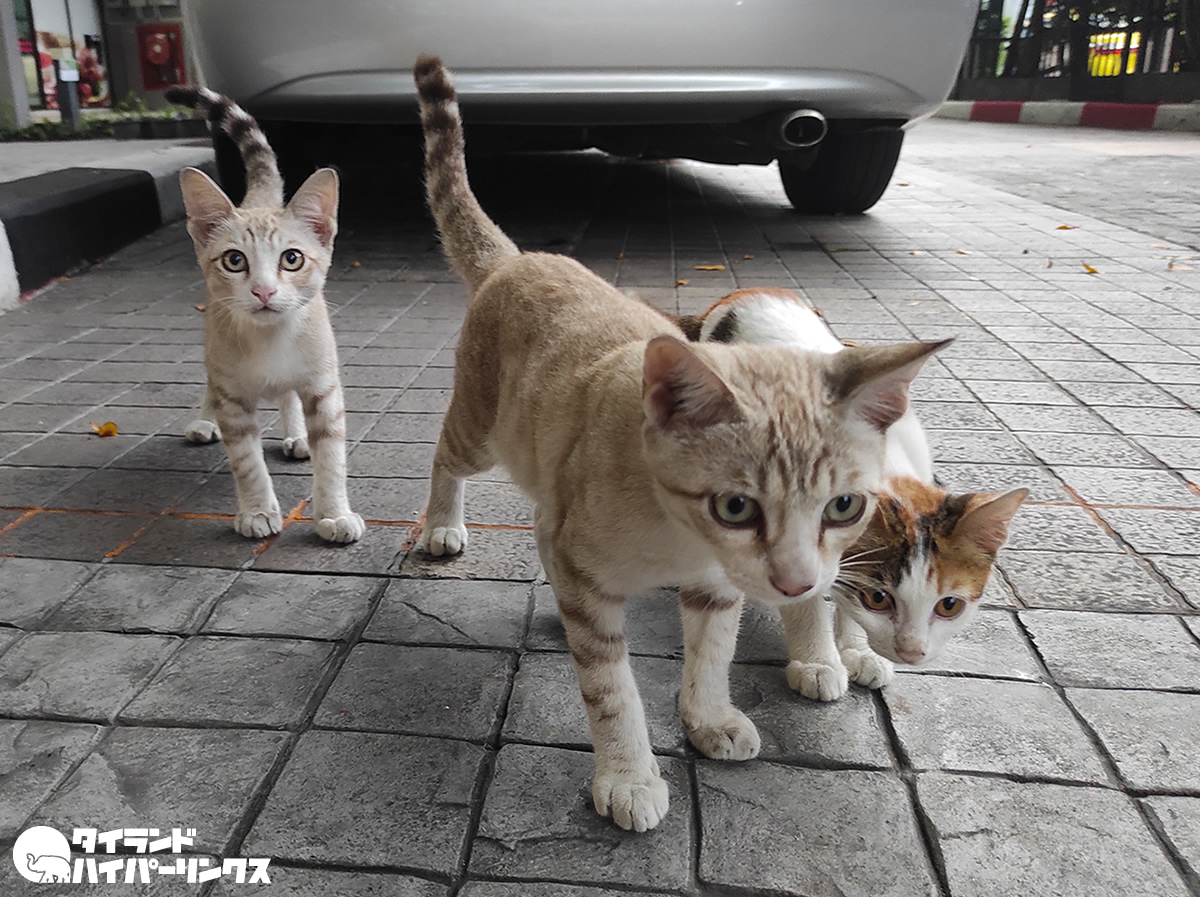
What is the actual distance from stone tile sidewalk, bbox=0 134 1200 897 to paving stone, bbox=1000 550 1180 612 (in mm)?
Result: 11

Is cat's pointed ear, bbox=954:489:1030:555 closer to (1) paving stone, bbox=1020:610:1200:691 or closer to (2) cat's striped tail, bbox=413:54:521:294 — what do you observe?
(1) paving stone, bbox=1020:610:1200:691

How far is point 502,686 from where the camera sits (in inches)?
85.8

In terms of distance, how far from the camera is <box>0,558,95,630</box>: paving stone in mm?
2412

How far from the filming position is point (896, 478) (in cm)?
207

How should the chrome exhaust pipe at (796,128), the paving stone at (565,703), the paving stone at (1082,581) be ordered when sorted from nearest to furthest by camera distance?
the paving stone at (565,703) → the paving stone at (1082,581) → the chrome exhaust pipe at (796,128)

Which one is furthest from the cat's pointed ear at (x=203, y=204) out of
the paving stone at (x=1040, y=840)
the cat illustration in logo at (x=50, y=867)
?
the paving stone at (x=1040, y=840)

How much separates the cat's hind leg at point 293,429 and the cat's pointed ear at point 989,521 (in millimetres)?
2384

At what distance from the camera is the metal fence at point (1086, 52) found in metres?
17.0

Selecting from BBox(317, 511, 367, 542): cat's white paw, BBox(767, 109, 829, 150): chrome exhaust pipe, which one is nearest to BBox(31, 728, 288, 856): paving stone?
BBox(317, 511, 367, 542): cat's white paw

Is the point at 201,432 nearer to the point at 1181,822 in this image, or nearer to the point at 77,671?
the point at 77,671

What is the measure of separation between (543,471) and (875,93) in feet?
14.6

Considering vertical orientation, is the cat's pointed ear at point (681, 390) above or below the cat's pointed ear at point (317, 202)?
Result: below

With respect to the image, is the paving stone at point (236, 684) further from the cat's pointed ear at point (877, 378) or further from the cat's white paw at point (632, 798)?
the cat's pointed ear at point (877, 378)

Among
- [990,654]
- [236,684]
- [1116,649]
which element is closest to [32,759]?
[236,684]
